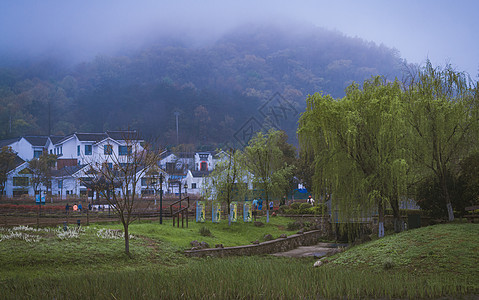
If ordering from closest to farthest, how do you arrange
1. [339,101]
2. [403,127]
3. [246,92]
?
[403,127], [339,101], [246,92]

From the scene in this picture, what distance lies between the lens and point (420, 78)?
66.3 feet

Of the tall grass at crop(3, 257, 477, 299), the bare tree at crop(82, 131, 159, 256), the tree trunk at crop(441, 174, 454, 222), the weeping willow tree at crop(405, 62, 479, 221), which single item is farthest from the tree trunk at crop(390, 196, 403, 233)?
the bare tree at crop(82, 131, 159, 256)

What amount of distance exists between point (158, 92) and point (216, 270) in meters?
137

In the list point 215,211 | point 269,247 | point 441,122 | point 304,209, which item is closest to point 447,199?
point 441,122

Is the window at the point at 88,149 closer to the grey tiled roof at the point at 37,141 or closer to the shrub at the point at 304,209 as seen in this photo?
the grey tiled roof at the point at 37,141

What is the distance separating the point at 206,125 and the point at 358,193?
10584 centimetres

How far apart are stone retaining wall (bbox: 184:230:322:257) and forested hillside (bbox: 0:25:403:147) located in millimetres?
82663

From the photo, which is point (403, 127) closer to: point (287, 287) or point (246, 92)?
point (287, 287)

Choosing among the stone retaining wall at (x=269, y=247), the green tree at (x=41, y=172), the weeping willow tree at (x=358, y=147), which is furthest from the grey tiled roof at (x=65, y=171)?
the weeping willow tree at (x=358, y=147)

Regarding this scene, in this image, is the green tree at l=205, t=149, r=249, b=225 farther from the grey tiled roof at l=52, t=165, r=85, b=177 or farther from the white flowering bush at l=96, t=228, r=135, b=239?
the grey tiled roof at l=52, t=165, r=85, b=177

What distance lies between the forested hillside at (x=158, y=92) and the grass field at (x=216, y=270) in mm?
92051

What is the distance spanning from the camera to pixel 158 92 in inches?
5655

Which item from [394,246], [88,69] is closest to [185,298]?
[394,246]

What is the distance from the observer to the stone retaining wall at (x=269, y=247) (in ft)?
63.0
